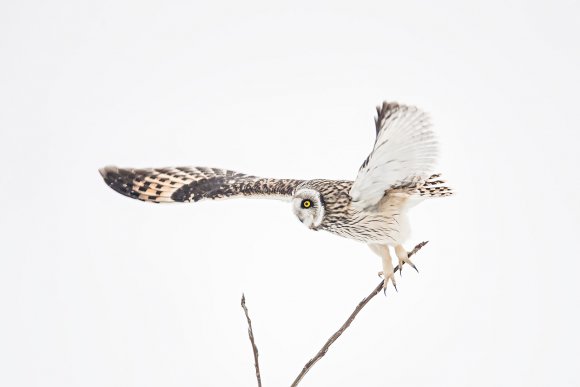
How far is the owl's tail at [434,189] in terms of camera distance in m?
2.21

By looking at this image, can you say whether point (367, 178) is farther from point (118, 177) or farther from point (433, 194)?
point (118, 177)

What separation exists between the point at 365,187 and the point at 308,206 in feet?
0.76

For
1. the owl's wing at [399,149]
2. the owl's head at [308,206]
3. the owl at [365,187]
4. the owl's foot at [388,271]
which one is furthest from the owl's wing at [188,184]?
the owl's wing at [399,149]

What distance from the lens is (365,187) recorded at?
1982mm

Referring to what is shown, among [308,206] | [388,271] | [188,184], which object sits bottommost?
[388,271]

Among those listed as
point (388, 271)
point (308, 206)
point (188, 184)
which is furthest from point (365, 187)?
point (188, 184)

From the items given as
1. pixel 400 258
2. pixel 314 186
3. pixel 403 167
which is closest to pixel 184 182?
pixel 314 186

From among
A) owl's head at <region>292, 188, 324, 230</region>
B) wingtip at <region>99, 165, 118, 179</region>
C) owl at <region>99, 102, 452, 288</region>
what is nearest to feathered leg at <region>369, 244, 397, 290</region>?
owl at <region>99, 102, 452, 288</region>

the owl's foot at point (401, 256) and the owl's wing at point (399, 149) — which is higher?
the owl's wing at point (399, 149)

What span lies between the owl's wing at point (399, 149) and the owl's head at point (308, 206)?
0.77ft

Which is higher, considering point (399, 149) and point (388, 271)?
point (399, 149)

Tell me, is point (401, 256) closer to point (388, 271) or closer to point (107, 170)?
point (388, 271)

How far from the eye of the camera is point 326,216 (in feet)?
7.30

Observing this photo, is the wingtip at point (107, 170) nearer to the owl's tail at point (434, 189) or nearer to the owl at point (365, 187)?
the owl at point (365, 187)
